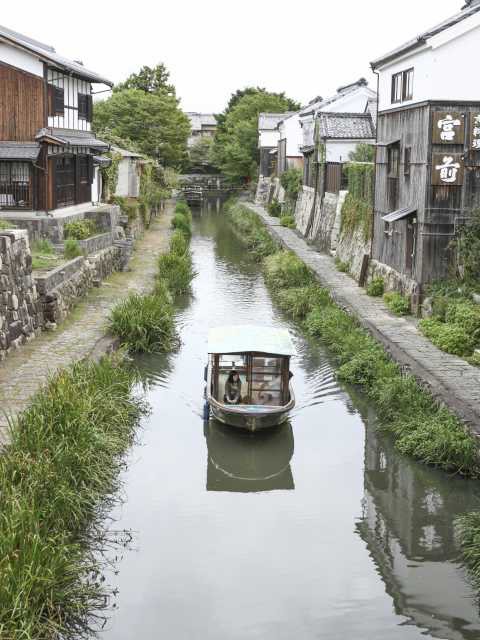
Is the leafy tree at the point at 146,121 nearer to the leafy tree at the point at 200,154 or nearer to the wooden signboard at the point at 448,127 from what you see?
the leafy tree at the point at 200,154

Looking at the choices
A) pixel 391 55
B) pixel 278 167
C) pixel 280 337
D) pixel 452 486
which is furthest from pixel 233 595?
pixel 278 167

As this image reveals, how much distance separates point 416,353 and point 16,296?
29.2 feet

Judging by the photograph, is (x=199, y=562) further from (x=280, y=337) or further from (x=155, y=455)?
(x=280, y=337)

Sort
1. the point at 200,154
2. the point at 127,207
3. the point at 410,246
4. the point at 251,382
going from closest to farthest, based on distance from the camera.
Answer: the point at 251,382 → the point at 410,246 → the point at 127,207 → the point at 200,154

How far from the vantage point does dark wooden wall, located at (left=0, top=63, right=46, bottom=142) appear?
2791 cm

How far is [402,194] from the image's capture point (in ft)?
76.1

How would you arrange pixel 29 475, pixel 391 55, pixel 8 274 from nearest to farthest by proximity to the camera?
pixel 29 475 < pixel 8 274 < pixel 391 55

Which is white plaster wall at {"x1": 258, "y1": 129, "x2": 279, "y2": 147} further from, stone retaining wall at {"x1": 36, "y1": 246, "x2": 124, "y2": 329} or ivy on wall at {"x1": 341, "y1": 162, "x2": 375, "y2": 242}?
stone retaining wall at {"x1": 36, "y1": 246, "x2": 124, "y2": 329}

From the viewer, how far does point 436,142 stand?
806 inches

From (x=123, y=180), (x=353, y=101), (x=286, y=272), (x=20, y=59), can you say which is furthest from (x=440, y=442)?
(x=123, y=180)

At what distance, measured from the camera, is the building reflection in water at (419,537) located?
9656mm

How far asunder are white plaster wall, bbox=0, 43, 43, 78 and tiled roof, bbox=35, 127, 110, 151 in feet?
6.83

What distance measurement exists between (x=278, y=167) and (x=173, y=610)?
5608 cm

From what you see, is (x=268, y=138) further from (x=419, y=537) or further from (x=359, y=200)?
(x=419, y=537)
